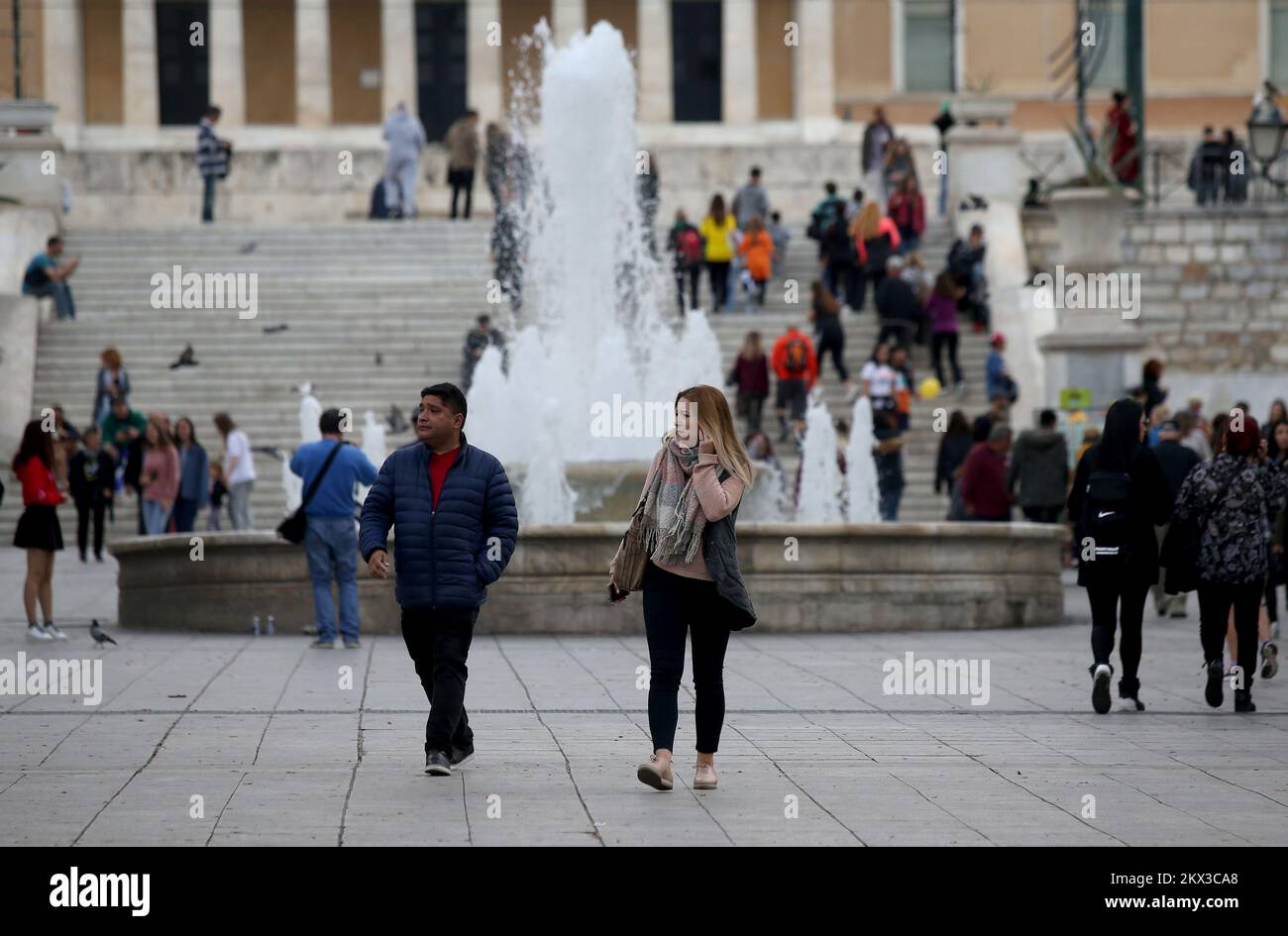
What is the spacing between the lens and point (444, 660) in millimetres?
9711

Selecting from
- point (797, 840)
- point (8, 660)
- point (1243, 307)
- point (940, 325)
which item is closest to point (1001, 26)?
point (1243, 307)

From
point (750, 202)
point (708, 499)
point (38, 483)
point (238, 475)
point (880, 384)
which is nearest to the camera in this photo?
point (708, 499)

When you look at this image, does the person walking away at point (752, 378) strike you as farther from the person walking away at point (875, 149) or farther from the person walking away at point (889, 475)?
the person walking away at point (875, 149)

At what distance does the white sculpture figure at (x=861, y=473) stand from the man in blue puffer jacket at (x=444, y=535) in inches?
536

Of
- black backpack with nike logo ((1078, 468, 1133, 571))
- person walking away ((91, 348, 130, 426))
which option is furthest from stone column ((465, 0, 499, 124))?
black backpack with nike logo ((1078, 468, 1133, 571))

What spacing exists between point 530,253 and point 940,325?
5.11 meters

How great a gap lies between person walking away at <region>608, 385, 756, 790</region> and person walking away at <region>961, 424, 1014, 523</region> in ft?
40.2

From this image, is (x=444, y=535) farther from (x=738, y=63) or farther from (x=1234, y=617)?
(x=738, y=63)

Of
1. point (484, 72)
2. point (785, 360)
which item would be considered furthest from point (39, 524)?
point (484, 72)

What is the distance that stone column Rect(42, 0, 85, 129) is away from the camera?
4744 centimetres

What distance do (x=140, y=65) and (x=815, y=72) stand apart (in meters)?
13.7

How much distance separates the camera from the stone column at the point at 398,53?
160 feet

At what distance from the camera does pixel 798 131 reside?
4881cm
